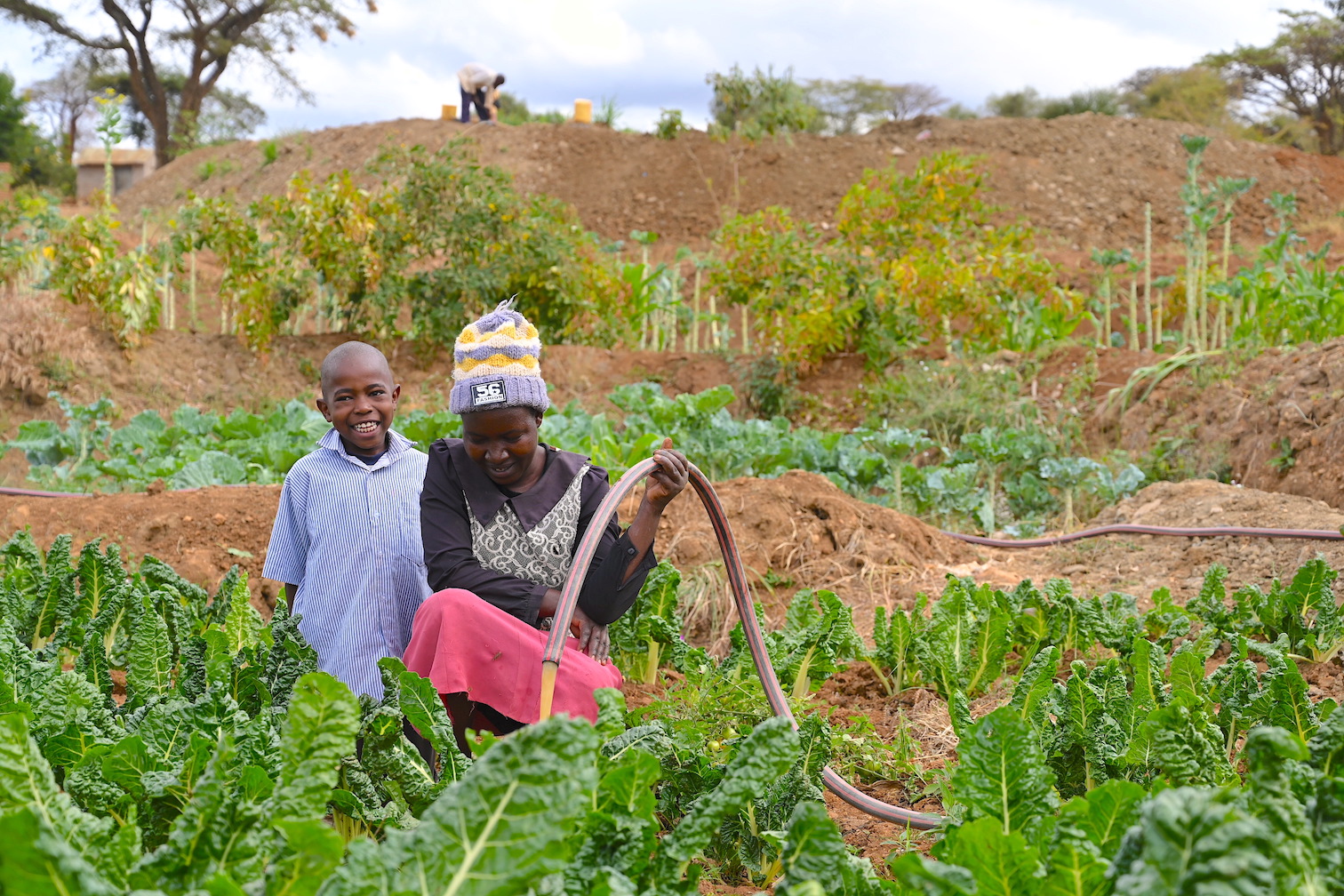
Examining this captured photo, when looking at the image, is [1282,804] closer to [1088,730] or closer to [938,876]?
[938,876]

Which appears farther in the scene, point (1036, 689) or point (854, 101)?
point (854, 101)

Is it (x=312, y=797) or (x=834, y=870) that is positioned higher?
(x=312, y=797)

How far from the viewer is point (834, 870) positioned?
1.57 metres

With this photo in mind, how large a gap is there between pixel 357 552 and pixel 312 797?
4.33 ft

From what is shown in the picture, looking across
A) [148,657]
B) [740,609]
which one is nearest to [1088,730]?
[740,609]

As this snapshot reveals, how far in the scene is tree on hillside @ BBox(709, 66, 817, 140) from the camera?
19.9m

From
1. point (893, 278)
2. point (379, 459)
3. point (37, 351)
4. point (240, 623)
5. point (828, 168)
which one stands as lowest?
point (240, 623)

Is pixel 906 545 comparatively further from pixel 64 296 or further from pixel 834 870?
pixel 64 296

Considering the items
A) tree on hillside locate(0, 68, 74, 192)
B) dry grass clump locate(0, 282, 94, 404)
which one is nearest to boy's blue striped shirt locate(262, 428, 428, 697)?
dry grass clump locate(0, 282, 94, 404)

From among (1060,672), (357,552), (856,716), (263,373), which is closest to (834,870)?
(856,716)

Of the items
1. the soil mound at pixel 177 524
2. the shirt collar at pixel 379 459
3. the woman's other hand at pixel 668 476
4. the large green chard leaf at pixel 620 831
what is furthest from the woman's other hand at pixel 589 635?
the soil mound at pixel 177 524

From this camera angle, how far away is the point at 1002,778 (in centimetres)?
169

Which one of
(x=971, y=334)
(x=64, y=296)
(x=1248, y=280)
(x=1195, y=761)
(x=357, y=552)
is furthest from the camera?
(x=64, y=296)

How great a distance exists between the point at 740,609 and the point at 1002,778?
900 millimetres
